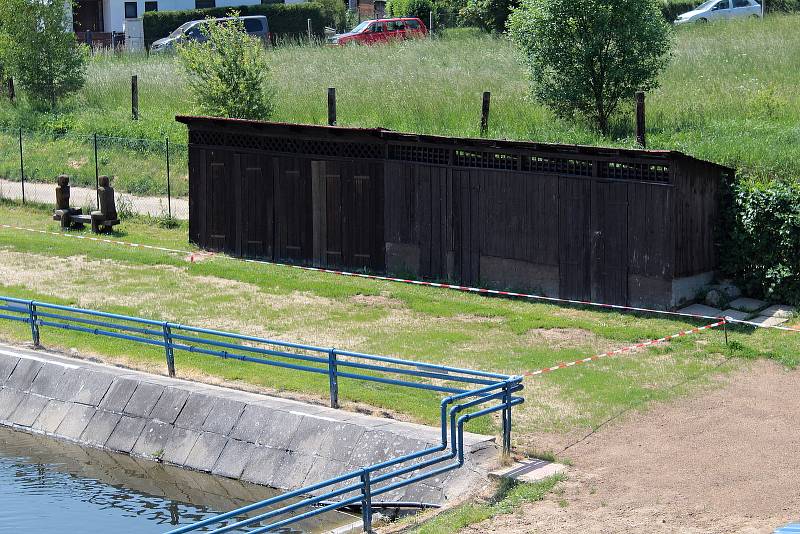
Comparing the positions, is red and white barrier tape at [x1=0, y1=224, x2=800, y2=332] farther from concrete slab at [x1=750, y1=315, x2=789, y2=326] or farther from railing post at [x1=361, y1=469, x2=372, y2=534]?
railing post at [x1=361, y1=469, x2=372, y2=534]

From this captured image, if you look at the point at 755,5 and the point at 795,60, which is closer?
the point at 795,60

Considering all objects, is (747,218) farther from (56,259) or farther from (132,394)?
(56,259)

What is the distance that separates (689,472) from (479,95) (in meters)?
19.3

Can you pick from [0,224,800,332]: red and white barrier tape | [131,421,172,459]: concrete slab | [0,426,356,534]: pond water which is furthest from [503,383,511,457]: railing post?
[0,224,800,332]: red and white barrier tape

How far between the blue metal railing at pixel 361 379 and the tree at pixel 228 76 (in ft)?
31.2

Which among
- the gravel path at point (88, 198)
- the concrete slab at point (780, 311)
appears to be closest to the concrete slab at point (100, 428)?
the concrete slab at point (780, 311)

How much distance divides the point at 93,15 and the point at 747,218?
1825 inches

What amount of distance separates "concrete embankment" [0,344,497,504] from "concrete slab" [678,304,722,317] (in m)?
5.94

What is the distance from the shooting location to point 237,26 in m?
29.1

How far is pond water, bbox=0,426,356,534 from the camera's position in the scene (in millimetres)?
13656

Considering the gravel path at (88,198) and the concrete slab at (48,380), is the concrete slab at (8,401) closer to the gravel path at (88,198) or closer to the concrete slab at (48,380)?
the concrete slab at (48,380)

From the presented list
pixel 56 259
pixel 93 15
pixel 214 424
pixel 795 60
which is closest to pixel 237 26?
pixel 56 259

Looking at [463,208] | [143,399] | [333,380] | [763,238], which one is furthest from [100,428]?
[763,238]

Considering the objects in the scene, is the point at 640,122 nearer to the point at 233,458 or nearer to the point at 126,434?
the point at 233,458
